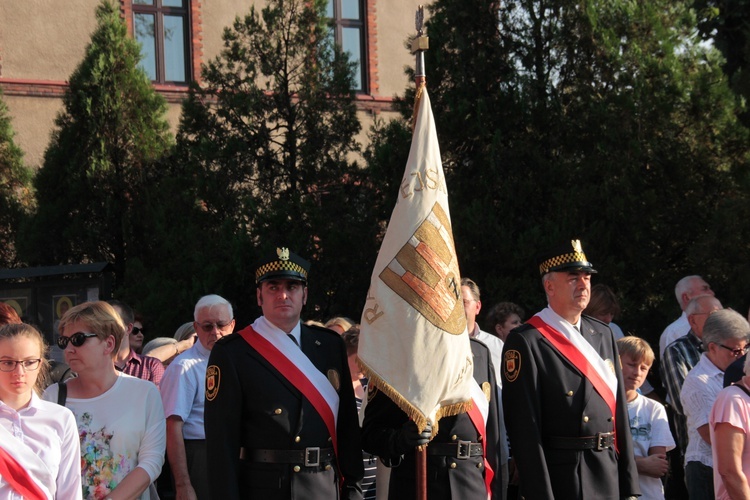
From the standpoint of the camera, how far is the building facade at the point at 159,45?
15414 millimetres

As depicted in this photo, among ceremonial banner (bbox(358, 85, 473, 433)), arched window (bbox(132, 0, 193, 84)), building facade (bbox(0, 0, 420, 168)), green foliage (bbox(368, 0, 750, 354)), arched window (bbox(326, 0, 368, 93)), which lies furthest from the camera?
arched window (bbox(326, 0, 368, 93))

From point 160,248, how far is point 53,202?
2.00 metres

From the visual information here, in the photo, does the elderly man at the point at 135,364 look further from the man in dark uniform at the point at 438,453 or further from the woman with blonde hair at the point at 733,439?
the woman with blonde hair at the point at 733,439

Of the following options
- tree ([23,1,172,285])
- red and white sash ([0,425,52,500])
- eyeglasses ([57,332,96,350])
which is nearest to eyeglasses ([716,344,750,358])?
eyeglasses ([57,332,96,350])

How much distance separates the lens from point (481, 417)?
543cm

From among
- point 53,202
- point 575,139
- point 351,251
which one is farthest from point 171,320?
point 575,139

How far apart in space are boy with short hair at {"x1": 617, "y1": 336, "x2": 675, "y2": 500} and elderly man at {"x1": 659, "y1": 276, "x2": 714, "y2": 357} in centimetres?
125

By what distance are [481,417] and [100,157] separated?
8.59 meters

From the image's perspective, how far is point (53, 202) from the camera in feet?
43.1

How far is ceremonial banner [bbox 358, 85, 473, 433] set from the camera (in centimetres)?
514

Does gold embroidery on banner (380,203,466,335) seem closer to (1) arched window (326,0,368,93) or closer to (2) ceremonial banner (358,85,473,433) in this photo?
(2) ceremonial banner (358,85,473,433)

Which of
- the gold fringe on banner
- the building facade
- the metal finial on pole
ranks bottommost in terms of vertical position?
the gold fringe on banner

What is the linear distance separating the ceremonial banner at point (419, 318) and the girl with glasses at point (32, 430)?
1504 mm

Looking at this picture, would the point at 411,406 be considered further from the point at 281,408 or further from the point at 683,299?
the point at 683,299
